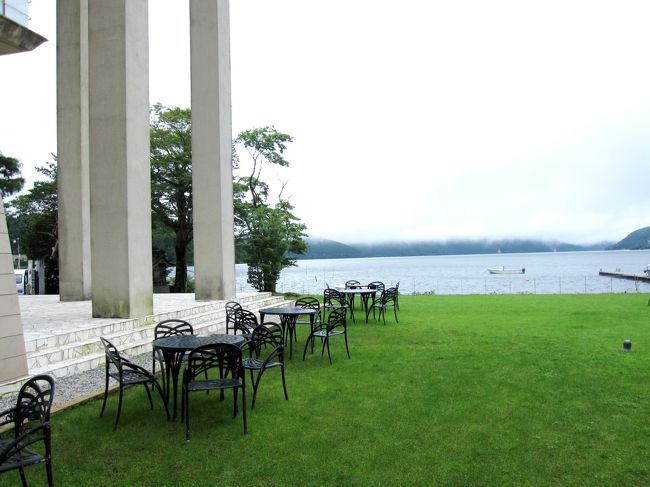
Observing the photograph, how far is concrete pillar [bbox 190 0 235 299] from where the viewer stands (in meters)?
12.7

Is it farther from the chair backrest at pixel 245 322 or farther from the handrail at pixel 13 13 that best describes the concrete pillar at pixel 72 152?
the chair backrest at pixel 245 322

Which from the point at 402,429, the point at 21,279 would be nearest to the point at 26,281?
the point at 21,279

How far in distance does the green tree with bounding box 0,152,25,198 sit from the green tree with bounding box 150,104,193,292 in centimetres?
566

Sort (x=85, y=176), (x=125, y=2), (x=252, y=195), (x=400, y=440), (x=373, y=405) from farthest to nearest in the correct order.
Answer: (x=252, y=195) < (x=85, y=176) < (x=125, y=2) < (x=373, y=405) < (x=400, y=440)

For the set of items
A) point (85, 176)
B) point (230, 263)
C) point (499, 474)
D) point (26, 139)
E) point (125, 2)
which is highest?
point (26, 139)

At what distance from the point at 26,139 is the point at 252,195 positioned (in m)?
15.3

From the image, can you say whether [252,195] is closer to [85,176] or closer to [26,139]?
[85,176]

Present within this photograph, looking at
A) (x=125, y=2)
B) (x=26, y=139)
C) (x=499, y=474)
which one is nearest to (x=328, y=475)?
(x=499, y=474)

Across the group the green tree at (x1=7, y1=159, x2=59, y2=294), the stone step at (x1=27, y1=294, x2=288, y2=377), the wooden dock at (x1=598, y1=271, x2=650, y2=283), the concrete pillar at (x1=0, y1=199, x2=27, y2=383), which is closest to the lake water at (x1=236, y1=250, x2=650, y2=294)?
the wooden dock at (x1=598, y1=271, x2=650, y2=283)

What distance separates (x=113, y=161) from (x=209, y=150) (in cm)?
425

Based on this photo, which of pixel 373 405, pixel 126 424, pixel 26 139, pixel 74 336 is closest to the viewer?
pixel 126 424

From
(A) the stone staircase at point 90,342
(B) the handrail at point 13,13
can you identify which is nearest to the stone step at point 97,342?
(A) the stone staircase at point 90,342

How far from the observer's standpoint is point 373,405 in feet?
16.4

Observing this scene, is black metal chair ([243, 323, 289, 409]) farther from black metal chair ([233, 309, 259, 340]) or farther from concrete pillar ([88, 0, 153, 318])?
concrete pillar ([88, 0, 153, 318])
